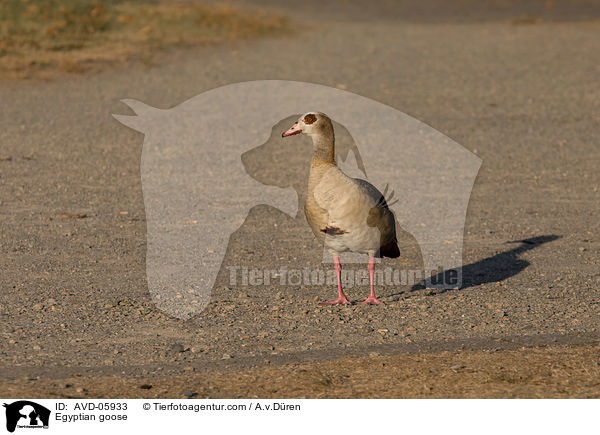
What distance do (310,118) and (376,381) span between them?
2.17 meters

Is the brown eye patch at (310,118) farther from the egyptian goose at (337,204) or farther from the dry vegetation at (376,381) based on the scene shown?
the dry vegetation at (376,381)

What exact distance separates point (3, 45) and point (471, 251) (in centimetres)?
1374

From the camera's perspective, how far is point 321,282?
27.0 ft

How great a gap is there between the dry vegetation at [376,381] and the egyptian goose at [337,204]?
1.02 metres

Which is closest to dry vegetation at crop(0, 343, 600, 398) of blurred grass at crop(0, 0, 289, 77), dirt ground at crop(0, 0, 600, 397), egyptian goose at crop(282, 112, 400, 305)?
dirt ground at crop(0, 0, 600, 397)

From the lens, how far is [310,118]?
696 centimetres

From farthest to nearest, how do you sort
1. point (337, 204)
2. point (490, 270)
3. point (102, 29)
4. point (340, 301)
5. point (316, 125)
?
1. point (102, 29)
2. point (490, 270)
3. point (340, 301)
4. point (316, 125)
5. point (337, 204)

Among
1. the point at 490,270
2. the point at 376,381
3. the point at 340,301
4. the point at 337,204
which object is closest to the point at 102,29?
the point at 490,270

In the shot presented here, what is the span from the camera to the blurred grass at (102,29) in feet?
63.9

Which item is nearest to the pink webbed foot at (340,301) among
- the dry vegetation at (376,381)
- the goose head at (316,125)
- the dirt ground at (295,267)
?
the dirt ground at (295,267)

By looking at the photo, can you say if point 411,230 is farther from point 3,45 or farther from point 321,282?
point 3,45

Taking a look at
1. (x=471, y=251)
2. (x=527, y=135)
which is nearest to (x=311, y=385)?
(x=471, y=251)
